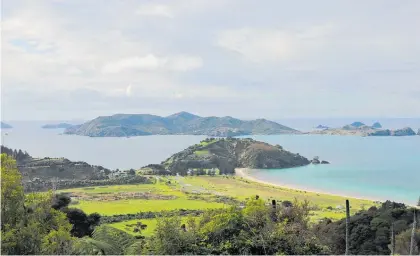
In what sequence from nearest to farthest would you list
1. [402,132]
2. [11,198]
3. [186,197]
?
[11,198] < [186,197] < [402,132]

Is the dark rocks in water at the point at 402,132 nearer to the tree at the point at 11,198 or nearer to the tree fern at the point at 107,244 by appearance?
the tree fern at the point at 107,244

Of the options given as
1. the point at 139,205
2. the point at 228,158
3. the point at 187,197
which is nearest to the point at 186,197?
the point at 187,197

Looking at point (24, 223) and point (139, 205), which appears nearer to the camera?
point (24, 223)

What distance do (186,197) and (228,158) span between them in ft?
134

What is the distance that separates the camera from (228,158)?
86625mm

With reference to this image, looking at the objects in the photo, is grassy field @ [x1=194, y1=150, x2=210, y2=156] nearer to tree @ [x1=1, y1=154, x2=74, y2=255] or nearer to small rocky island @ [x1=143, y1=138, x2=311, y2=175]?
small rocky island @ [x1=143, y1=138, x2=311, y2=175]

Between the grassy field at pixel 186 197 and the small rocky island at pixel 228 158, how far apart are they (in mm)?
15206

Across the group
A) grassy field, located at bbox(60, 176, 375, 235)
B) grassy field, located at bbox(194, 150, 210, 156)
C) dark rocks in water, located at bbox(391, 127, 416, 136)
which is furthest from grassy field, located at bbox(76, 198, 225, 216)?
dark rocks in water, located at bbox(391, 127, 416, 136)

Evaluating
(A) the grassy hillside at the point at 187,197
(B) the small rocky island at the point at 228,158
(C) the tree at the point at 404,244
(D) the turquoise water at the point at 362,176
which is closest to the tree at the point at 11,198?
(C) the tree at the point at 404,244

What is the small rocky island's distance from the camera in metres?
79.9

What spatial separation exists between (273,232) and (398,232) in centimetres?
1365

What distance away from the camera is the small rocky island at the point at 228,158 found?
7992 cm

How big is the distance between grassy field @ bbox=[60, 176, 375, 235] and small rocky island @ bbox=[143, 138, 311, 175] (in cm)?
1521

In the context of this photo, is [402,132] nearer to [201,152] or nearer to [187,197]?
[201,152]
